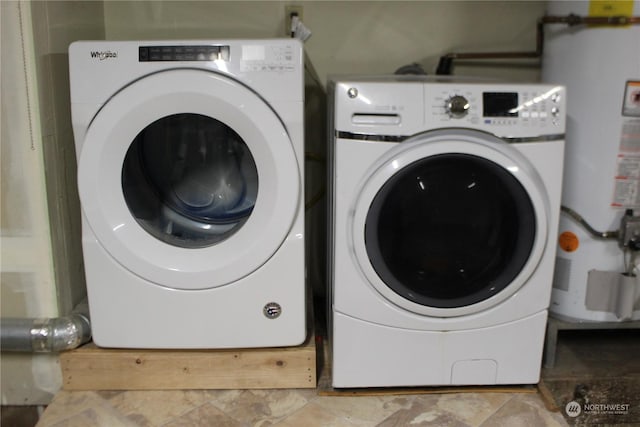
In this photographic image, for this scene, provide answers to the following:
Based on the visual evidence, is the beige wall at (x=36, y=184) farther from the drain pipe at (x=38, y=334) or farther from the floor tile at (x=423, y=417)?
the floor tile at (x=423, y=417)

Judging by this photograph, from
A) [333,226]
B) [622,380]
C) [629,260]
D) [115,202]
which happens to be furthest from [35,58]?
[622,380]

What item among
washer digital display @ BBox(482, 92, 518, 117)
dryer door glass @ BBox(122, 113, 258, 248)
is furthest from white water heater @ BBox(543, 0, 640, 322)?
dryer door glass @ BBox(122, 113, 258, 248)

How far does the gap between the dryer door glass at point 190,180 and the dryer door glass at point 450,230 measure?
422mm

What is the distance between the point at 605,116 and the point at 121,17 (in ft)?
5.23

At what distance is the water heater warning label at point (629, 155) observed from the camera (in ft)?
5.24

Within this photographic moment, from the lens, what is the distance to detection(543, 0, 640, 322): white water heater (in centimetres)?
160

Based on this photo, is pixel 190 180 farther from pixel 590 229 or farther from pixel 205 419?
pixel 590 229

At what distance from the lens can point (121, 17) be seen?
210 cm

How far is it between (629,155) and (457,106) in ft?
1.76

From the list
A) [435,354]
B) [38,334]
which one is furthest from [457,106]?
[38,334]

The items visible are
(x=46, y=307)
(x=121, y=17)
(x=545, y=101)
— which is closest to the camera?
(x=545, y=101)

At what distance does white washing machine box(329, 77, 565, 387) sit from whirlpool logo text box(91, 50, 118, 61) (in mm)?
557

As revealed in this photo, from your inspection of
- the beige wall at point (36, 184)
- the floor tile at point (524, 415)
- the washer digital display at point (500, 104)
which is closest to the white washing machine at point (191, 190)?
the beige wall at point (36, 184)

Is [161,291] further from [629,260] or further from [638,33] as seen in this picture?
[638,33]
